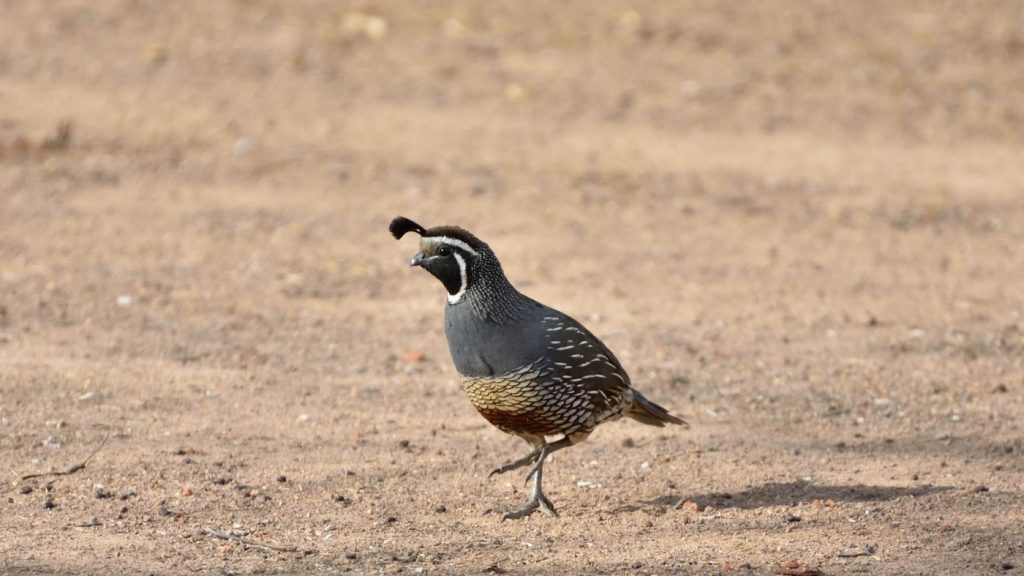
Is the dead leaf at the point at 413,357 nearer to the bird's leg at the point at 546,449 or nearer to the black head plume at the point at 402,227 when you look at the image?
the bird's leg at the point at 546,449

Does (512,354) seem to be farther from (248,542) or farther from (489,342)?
(248,542)

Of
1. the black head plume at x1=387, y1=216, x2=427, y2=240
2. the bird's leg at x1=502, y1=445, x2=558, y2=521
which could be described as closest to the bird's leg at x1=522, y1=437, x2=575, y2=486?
the bird's leg at x1=502, y1=445, x2=558, y2=521

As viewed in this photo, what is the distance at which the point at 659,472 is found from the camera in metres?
6.22

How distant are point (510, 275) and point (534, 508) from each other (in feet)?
11.5

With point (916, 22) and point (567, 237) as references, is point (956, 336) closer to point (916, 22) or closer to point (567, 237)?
point (567, 237)

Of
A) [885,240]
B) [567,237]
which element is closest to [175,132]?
[567,237]

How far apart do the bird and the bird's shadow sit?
0.46 m

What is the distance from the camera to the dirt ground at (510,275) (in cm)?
555

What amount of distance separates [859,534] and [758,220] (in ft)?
16.9

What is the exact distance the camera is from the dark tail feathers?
604cm

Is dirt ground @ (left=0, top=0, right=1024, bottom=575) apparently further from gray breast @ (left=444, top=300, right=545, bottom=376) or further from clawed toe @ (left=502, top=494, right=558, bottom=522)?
gray breast @ (left=444, top=300, right=545, bottom=376)

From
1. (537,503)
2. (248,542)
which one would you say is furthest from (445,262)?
(248,542)

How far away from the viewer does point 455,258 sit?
5633mm

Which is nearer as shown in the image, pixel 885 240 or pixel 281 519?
pixel 281 519
